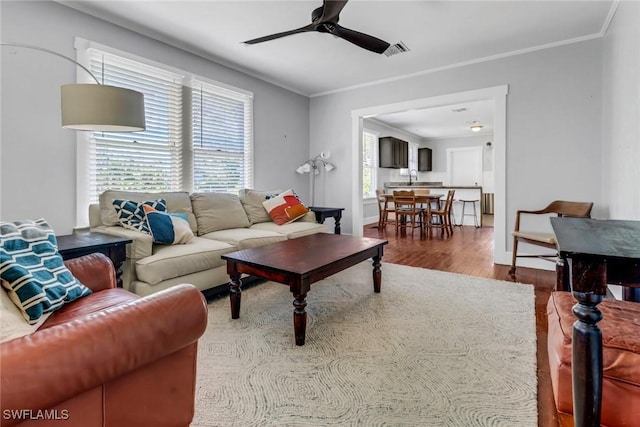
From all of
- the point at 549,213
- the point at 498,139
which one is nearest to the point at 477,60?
the point at 498,139

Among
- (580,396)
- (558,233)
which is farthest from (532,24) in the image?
(580,396)

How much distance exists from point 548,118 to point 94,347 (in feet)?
14.7

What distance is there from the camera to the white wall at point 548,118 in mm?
3516

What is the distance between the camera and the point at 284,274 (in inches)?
82.3

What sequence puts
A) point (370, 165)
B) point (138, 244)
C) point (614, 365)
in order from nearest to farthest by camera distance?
point (614, 365) < point (138, 244) < point (370, 165)

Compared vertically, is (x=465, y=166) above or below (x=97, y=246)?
above

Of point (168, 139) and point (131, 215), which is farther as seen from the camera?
point (168, 139)

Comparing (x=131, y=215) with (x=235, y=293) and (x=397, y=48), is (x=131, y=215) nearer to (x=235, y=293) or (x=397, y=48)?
(x=235, y=293)

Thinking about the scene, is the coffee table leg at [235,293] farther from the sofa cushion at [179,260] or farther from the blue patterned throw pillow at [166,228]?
the blue patterned throw pillow at [166,228]

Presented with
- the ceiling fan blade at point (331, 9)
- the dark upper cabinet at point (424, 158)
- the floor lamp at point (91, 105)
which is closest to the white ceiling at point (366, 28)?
the ceiling fan blade at point (331, 9)

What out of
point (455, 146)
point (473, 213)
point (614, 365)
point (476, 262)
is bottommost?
point (476, 262)

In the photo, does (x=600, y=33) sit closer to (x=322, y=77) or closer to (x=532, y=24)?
(x=532, y=24)

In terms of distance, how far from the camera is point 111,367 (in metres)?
0.86

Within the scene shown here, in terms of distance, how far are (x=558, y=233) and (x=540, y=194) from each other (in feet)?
10.0
